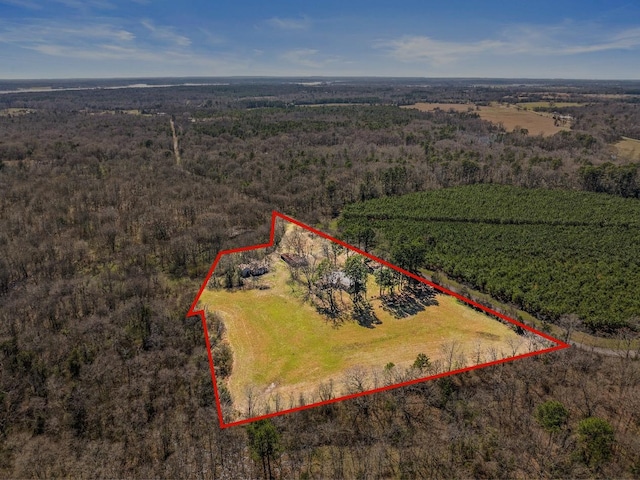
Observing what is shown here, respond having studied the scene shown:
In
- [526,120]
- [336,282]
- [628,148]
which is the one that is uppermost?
[526,120]

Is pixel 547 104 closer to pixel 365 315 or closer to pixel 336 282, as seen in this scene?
pixel 336 282

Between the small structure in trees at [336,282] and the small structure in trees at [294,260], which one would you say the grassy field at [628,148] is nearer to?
the small structure in trees at [336,282]

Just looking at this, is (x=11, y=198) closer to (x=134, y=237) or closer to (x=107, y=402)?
(x=134, y=237)

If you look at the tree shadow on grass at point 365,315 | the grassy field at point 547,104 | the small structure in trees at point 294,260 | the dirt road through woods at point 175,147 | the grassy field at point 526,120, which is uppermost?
the grassy field at point 547,104

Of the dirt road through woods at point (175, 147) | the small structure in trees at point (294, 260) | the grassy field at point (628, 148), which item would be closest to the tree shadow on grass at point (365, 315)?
the small structure in trees at point (294, 260)

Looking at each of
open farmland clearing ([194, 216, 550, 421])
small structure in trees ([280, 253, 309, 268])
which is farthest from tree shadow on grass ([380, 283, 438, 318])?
small structure in trees ([280, 253, 309, 268])

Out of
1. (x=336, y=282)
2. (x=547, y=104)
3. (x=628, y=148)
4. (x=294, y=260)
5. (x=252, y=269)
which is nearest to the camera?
(x=336, y=282)

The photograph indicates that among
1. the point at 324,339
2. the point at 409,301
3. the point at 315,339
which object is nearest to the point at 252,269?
the point at 315,339

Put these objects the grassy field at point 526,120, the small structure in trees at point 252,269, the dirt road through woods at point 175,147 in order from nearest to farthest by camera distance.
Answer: the small structure in trees at point 252,269, the dirt road through woods at point 175,147, the grassy field at point 526,120

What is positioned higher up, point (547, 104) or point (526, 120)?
point (547, 104)
